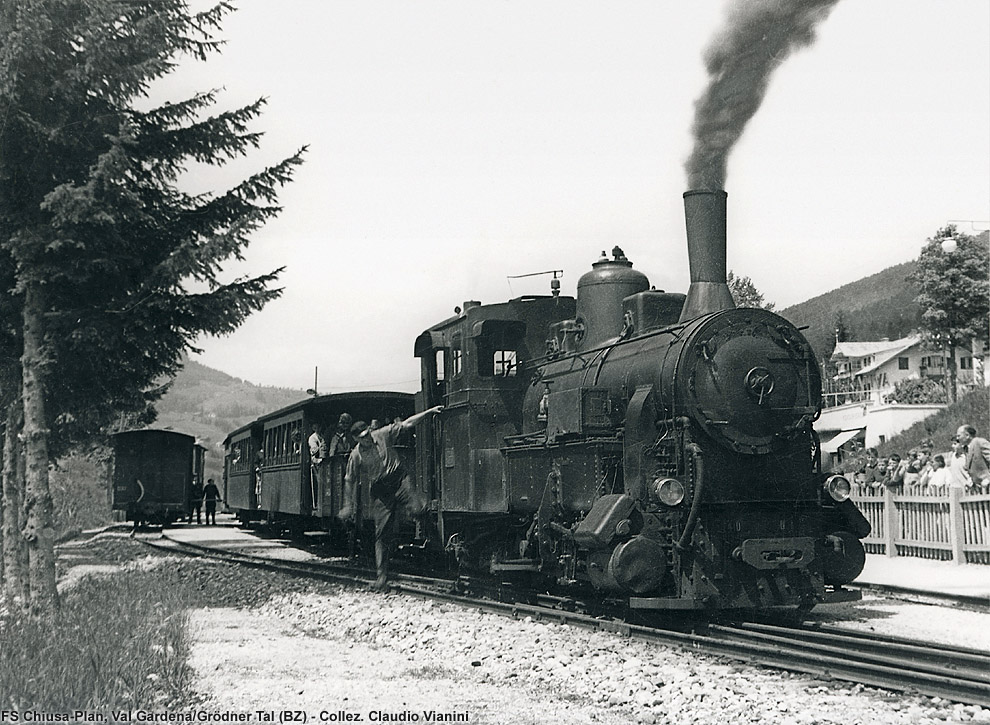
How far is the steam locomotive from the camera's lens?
30.4ft

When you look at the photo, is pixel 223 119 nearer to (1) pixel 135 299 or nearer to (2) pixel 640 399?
(1) pixel 135 299

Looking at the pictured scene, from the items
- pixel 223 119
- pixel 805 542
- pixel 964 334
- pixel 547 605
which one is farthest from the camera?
pixel 964 334

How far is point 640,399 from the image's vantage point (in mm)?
9820

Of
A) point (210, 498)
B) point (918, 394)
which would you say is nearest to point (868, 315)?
point (918, 394)

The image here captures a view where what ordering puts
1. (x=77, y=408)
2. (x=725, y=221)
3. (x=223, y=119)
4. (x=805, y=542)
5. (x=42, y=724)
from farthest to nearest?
(x=77, y=408) < (x=223, y=119) < (x=725, y=221) < (x=805, y=542) < (x=42, y=724)

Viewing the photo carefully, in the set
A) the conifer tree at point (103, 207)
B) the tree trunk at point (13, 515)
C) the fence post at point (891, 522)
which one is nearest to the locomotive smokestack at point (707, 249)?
the conifer tree at point (103, 207)

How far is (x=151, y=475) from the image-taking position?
112ft

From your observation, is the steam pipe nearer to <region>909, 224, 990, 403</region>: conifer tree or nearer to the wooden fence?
the wooden fence

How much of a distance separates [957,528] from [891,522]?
169cm

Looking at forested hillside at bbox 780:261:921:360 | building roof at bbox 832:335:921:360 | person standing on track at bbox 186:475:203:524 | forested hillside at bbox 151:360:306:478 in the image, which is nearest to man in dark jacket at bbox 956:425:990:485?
person standing on track at bbox 186:475:203:524

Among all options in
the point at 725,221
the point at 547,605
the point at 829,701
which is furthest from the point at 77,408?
the point at 829,701

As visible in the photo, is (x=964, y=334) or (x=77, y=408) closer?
(x=77, y=408)

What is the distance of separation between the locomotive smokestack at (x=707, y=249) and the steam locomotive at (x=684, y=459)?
0.05 ft

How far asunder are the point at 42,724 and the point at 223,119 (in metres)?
8.41
